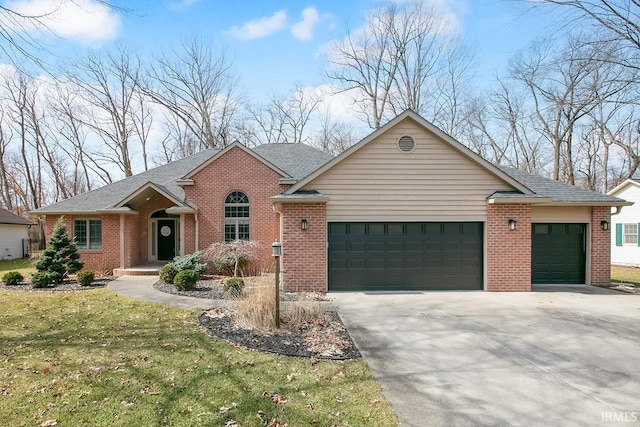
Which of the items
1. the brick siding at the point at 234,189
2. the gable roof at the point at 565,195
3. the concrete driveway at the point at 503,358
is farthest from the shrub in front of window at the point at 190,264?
the gable roof at the point at 565,195

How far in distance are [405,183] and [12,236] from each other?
28016mm

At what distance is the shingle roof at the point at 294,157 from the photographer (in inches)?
658

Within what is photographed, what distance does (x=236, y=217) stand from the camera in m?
14.8

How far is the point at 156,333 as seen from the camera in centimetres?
670

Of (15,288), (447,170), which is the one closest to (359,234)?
(447,170)

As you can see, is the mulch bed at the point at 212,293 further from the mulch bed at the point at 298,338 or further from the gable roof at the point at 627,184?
the gable roof at the point at 627,184

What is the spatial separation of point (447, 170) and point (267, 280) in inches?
257

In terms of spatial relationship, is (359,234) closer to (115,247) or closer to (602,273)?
(602,273)

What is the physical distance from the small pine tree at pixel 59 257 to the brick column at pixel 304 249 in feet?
27.0

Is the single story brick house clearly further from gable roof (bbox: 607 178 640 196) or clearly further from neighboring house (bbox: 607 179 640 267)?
gable roof (bbox: 607 178 640 196)

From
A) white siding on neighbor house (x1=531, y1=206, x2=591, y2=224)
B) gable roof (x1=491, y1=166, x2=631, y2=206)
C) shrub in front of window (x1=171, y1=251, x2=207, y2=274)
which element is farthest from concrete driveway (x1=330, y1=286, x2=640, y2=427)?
shrub in front of window (x1=171, y1=251, x2=207, y2=274)

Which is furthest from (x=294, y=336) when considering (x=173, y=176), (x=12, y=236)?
(x=12, y=236)

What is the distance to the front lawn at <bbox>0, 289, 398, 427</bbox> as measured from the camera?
12.4 feet

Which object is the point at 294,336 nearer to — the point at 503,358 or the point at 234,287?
the point at 503,358
